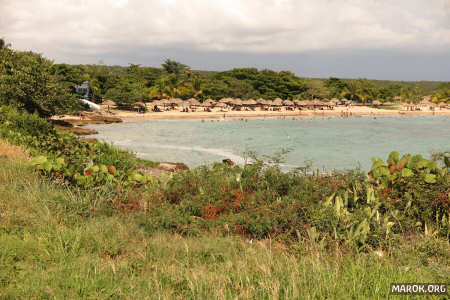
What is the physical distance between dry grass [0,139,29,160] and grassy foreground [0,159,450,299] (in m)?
3.15

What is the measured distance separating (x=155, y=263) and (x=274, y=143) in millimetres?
28108

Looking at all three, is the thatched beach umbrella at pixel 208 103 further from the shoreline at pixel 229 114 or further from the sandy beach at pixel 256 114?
the shoreline at pixel 229 114

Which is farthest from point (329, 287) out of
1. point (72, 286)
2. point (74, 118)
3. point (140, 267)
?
point (74, 118)

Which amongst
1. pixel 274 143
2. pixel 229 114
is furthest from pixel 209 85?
pixel 274 143

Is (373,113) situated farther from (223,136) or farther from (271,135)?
(223,136)

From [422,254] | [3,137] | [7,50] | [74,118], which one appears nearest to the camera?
[422,254]

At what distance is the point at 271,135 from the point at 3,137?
28.5 metres

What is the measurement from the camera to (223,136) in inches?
1393

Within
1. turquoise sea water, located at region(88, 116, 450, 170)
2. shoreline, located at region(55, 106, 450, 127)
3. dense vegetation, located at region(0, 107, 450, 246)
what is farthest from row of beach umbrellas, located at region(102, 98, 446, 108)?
dense vegetation, located at region(0, 107, 450, 246)

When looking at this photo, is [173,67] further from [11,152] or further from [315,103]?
[11,152]

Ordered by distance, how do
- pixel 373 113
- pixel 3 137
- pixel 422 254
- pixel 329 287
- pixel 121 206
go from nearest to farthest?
pixel 329 287 < pixel 422 254 < pixel 121 206 < pixel 3 137 < pixel 373 113

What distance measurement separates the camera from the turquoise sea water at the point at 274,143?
23.8 meters

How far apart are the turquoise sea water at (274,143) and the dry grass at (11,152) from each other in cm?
1203

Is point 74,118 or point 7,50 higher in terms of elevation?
point 7,50
